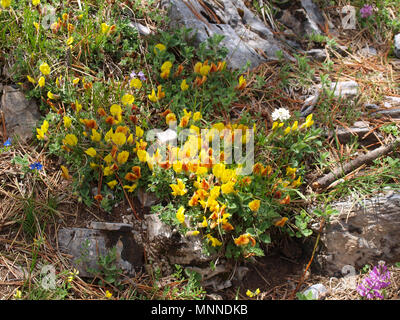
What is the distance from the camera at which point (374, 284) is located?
2.49 metres

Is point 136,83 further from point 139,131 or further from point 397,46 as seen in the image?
point 397,46

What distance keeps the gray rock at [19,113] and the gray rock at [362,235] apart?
246 cm

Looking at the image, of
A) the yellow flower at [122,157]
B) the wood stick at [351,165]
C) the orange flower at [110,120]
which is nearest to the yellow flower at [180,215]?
the yellow flower at [122,157]

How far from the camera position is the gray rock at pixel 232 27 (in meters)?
3.60

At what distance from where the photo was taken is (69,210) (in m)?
2.70

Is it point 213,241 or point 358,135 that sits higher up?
point 358,135

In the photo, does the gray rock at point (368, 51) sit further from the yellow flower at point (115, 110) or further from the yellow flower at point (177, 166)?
the yellow flower at point (115, 110)

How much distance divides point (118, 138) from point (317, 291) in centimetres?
181

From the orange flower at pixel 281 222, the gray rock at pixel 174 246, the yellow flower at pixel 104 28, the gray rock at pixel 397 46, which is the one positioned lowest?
the gray rock at pixel 174 246

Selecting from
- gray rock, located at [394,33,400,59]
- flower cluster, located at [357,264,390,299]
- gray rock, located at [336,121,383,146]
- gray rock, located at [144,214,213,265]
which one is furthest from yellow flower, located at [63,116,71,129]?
gray rock, located at [394,33,400,59]

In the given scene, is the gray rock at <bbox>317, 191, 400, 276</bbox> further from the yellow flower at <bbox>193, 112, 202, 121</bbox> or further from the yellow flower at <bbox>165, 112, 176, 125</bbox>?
the yellow flower at <bbox>165, 112, 176, 125</bbox>

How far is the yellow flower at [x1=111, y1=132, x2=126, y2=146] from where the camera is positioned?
271 cm

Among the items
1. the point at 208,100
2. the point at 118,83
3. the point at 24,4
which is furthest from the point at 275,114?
the point at 24,4

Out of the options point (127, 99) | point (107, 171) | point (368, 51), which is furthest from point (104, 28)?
point (368, 51)
